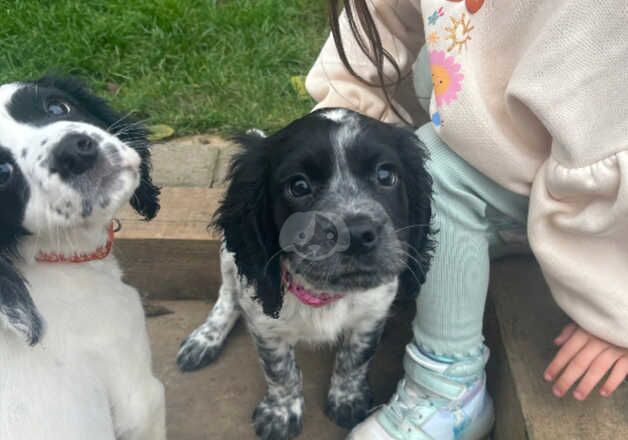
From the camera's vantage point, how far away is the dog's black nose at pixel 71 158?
1.49 metres

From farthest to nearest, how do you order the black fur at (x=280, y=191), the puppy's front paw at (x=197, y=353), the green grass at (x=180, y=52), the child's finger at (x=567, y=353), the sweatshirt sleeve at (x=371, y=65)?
1. the green grass at (x=180, y=52)
2. the puppy's front paw at (x=197, y=353)
3. the sweatshirt sleeve at (x=371, y=65)
4. the child's finger at (x=567, y=353)
5. the black fur at (x=280, y=191)

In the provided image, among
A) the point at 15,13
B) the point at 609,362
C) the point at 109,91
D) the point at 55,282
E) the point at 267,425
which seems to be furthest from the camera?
the point at 15,13

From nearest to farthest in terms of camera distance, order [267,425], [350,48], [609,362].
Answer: [609,362]
[267,425]
[350,48]

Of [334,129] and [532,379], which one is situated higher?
[334,129]

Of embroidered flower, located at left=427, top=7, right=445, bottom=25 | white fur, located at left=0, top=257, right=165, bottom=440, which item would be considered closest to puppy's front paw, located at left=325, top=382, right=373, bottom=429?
white fur, located at left=0, top=257, right=165, bottom=440

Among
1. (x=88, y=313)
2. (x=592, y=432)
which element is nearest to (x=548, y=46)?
(x=592, y=432)

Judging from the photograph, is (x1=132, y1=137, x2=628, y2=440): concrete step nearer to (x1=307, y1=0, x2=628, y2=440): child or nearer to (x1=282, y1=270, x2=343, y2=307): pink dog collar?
(x1=307, y1=0, x2=628, y2=440): child

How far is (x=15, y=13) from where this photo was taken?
3.84 m

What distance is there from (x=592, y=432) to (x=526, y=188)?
0.71 meters

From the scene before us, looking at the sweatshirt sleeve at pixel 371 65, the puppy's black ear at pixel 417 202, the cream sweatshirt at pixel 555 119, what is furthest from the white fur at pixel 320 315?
the sweatshirt sleeve at pixel 371 65

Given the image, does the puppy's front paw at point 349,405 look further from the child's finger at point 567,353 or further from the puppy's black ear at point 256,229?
the child's finger at point 567,353

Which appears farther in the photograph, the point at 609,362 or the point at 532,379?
the point at 532,379

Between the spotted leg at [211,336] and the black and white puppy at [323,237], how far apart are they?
347 mm

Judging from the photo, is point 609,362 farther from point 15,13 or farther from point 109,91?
point 15,13
